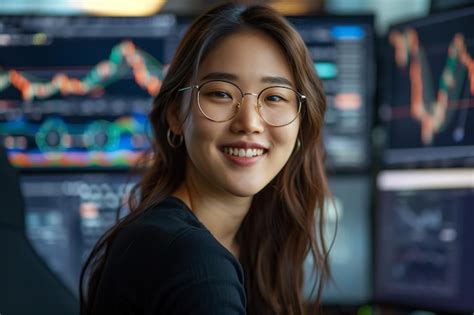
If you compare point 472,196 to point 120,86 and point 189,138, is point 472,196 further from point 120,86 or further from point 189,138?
point 120,86

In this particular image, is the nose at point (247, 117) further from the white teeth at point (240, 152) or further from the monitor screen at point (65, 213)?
the monitor screen at point (65, 213)

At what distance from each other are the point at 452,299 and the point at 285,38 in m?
0.79

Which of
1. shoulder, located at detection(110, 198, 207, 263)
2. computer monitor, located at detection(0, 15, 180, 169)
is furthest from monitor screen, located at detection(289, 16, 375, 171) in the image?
shoulder, located at detection(110, 198, 207, 263)

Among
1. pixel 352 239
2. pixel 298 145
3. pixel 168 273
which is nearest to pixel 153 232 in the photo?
pixel 168 273

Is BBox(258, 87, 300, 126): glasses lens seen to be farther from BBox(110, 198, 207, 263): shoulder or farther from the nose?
BBox(110, 198, 207, 263): shoulder

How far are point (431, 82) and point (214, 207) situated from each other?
2.32ft

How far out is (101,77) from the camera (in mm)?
1731

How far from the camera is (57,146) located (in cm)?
171

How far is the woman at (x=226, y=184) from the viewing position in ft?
2.86

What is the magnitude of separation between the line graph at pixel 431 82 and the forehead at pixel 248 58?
0.60 metres

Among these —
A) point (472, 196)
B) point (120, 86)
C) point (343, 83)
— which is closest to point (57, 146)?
point (120, 86)

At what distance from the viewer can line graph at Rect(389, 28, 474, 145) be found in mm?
1510

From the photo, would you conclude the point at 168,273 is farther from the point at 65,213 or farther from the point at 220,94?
the point at 65,213

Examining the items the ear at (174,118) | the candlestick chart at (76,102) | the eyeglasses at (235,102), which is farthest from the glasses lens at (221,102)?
the candlestick chart at (76,102)
